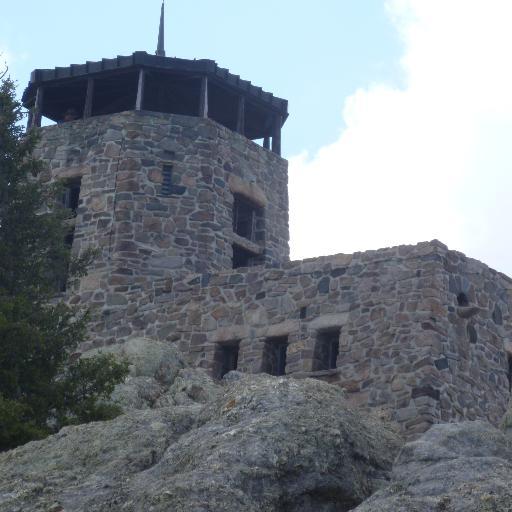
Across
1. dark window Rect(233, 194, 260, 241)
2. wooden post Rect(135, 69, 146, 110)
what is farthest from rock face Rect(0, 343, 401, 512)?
wooden post Rect(135, 69, 146, 110)

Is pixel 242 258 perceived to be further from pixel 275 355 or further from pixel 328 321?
pixel 328 321

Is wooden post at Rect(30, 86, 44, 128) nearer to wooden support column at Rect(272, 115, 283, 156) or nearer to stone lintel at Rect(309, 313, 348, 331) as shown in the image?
wooden support column at Rect(272, 115, 283, 156)

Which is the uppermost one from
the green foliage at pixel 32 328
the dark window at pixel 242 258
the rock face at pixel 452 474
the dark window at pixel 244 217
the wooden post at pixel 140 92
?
the wooden post at pixel 140 92

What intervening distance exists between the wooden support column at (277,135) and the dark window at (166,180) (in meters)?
4.06

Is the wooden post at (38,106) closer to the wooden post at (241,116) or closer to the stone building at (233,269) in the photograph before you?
the stone building at (233,269)

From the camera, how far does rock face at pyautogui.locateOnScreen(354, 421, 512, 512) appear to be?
28.5 ft

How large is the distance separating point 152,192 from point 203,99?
10.1 ft

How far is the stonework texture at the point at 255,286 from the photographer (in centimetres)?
1986

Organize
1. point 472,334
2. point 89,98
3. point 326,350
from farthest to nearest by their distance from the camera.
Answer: point 89,98
point 326,350
point 472,334

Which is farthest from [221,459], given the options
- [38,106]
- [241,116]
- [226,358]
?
[38,106]

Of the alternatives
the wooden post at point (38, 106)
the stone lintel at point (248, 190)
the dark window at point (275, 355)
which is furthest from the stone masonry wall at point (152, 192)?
the dark window at point (275, 355)

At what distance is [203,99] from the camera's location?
27984 mm

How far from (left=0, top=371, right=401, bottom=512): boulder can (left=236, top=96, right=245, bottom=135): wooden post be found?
1735cm

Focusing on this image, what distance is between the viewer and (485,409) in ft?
66.6
